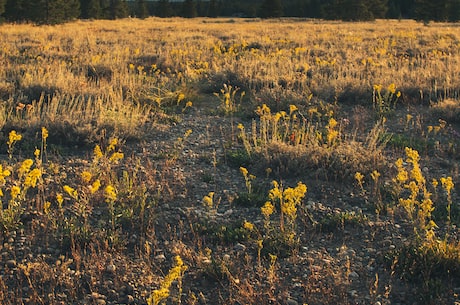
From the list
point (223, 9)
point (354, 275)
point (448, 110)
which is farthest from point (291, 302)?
point (223, 9)

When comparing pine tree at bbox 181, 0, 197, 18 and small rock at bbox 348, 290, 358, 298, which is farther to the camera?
pine tree at bbox 181, 0, 197, 18

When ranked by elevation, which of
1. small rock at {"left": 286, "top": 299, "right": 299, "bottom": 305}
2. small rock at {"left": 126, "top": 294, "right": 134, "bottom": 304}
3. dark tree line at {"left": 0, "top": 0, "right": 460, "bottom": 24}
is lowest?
small rock at {"left": 126, "top": 294, "right": 134, "bottom": 304}

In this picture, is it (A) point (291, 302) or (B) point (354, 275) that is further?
(B) point (354, 275)

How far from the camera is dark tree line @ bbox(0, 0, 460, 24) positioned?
109 feet

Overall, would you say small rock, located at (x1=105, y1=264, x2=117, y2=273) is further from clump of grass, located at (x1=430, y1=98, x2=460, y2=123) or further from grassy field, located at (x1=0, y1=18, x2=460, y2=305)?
clump of grass, located at (x1=430, y1=98, x2=460, y2=123)

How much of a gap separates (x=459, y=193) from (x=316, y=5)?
60256 mm

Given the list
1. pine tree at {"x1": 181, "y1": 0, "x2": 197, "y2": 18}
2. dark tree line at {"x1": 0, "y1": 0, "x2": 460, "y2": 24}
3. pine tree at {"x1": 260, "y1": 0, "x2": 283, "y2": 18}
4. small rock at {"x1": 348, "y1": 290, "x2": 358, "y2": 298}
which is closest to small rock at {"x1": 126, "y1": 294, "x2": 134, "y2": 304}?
small rock at {"x1": 348, "y1": 290, "x2": 358, "y2": 298}

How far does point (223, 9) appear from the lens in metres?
75.6

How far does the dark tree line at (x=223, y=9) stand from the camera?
3328 centimetres

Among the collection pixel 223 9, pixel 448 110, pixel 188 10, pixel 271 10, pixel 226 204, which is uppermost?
pixel 223 9

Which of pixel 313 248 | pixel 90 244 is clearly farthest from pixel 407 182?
pixel 90 244

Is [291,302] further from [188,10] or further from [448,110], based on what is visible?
[188,10]

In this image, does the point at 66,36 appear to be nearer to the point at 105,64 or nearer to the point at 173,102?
the point at 105,64

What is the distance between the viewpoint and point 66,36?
760 inches
